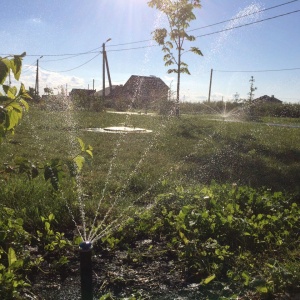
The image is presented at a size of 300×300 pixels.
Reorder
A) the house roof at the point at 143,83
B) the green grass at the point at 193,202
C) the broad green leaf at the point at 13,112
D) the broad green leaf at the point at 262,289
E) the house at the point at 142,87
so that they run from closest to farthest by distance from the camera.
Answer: the broad green leaf at the point at 13,112, the broad green leaf at the point at 262,289, the green grass at the point at 193,202, the house at the point at 142,87, the house roof at the point at 143,83

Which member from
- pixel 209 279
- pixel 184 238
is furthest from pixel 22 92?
pixel 184 238

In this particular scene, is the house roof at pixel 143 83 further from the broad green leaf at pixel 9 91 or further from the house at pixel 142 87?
the broad green leaf at pixel 9 91

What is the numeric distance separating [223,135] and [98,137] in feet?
10.7

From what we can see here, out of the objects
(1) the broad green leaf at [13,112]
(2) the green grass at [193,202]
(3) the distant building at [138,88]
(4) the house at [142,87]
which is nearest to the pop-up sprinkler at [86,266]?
(2) the green grass at [193,202]

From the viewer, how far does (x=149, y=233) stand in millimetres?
3045

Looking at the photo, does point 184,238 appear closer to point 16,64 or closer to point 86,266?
point 86,266

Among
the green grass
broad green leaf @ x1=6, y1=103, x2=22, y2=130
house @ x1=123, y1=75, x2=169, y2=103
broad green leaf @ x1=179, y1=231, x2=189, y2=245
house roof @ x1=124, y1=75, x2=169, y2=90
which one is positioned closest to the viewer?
broad green leaf @ x1=6, y1=103, x2=22, y2=130

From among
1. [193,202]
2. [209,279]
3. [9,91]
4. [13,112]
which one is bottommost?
A: [209,279]

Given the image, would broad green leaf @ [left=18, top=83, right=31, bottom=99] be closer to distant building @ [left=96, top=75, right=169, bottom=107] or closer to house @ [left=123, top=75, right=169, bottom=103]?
house @ [left=123, top=75, right=169, bottom=103]

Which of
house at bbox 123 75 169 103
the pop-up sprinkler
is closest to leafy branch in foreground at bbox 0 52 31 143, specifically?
the pop-up sprinkler

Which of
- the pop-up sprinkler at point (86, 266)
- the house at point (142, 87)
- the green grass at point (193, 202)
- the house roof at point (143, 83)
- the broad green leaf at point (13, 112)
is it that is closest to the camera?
the pop-up sprinkler at point (86, 266)

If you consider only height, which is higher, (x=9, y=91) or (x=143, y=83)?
(x=143, y=83)

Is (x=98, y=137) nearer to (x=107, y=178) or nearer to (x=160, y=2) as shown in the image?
(x=107, y=178)

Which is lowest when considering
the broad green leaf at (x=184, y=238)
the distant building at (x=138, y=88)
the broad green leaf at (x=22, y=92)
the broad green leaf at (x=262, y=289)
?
the broad green leaf at (x=262, y=289)
